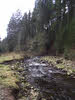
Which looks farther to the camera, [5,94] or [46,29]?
[46,29]

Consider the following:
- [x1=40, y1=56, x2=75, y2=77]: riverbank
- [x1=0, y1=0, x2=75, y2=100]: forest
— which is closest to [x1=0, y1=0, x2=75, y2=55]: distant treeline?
[x1=0, y1=0, x2=75, y2=100]: forest

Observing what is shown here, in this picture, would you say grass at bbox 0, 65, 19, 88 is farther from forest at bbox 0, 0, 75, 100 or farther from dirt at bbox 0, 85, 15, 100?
dirt at bbox 0, 85, 15, 100

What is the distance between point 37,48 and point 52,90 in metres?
23.9

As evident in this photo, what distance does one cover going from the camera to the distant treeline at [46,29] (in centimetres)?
1928

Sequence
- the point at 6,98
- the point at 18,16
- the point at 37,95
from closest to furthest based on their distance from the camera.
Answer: the point at 6,98, the point at 37,95, the point at 18,16

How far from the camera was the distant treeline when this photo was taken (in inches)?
759

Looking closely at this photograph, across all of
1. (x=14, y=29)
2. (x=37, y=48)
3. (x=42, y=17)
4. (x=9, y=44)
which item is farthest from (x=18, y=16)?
(x=37, y=48)

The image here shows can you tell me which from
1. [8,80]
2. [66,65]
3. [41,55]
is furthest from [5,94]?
[41,55]

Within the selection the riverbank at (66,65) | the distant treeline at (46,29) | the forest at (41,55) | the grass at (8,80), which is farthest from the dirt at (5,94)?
the distant treeline at (46,29)

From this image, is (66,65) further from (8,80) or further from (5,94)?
(5,94)

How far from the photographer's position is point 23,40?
1540 inches

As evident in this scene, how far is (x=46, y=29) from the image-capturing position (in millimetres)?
32125

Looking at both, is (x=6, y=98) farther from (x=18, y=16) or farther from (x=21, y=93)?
(x=18, y=16)

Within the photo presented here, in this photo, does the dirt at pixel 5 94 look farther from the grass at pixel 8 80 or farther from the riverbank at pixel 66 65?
the riverbank at pixel 66 65
